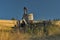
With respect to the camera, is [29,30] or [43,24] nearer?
[29,30]

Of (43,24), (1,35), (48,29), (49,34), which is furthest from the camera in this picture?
(43,24)

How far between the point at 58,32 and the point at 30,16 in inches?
168

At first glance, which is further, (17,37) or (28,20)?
(28,20)

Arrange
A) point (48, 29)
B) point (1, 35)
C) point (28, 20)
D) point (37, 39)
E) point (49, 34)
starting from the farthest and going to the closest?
point (28, 20) < point (48, 29) < point (49, 34) < point (37, 39) < point (1, 35)

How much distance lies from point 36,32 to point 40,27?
1029mm

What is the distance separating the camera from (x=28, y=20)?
59.5 feet

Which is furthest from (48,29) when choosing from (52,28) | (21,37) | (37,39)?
(21,37)

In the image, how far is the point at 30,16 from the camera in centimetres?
1862

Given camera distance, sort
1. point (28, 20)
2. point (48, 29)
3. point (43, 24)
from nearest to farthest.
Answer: point (48, 29)
point (43, 24)
point (28, 20)

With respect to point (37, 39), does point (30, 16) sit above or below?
above

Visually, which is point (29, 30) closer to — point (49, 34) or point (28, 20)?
point (49, 34)

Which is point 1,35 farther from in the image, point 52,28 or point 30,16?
point 30,16

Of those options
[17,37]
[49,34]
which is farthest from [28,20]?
[17,37]

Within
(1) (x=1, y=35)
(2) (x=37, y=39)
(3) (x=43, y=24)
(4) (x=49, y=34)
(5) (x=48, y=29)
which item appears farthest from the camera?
(3) (x=43, y=24)
